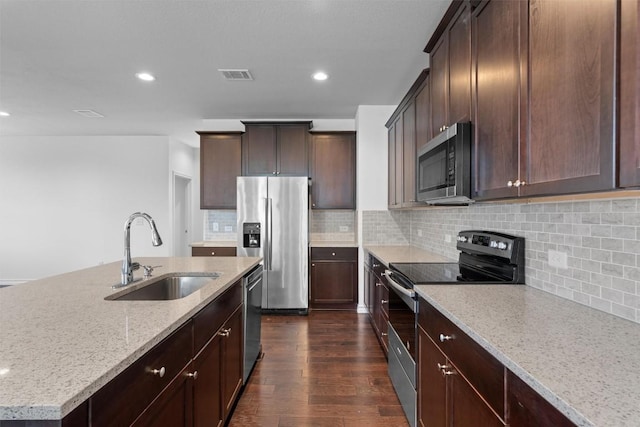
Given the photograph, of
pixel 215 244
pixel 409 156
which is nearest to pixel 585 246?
pixel 409 156

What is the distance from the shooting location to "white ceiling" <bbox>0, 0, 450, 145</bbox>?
2189 mm

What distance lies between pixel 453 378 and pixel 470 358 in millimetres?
205

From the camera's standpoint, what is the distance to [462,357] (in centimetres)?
121

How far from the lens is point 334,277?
421 cm

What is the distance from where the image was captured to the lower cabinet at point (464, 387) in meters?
0.84

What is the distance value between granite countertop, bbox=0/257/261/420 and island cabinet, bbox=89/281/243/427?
6 cm

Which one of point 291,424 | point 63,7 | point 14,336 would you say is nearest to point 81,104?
point 63,7

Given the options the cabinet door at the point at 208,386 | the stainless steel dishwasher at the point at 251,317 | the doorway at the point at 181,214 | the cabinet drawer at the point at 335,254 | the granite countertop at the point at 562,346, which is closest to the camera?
the granite countertop at the point at 562,346

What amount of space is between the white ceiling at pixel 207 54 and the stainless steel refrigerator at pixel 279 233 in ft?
3.54

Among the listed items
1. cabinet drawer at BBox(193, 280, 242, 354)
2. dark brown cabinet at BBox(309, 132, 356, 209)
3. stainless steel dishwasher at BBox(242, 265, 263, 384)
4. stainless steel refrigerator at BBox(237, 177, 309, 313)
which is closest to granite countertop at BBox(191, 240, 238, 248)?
stainless steel refrigerator at BBox(237, 177, 309, 313)

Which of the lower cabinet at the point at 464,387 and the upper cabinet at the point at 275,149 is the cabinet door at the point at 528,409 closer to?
the lower cabinet at the point at 464,387

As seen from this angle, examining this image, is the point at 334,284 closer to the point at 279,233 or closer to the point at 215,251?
the point at 279,233

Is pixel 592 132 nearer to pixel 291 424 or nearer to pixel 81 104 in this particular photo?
pixel 291 424

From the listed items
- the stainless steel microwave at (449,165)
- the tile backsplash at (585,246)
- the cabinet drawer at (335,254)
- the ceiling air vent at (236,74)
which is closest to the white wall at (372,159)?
the cabinet drawer at (335,254)
